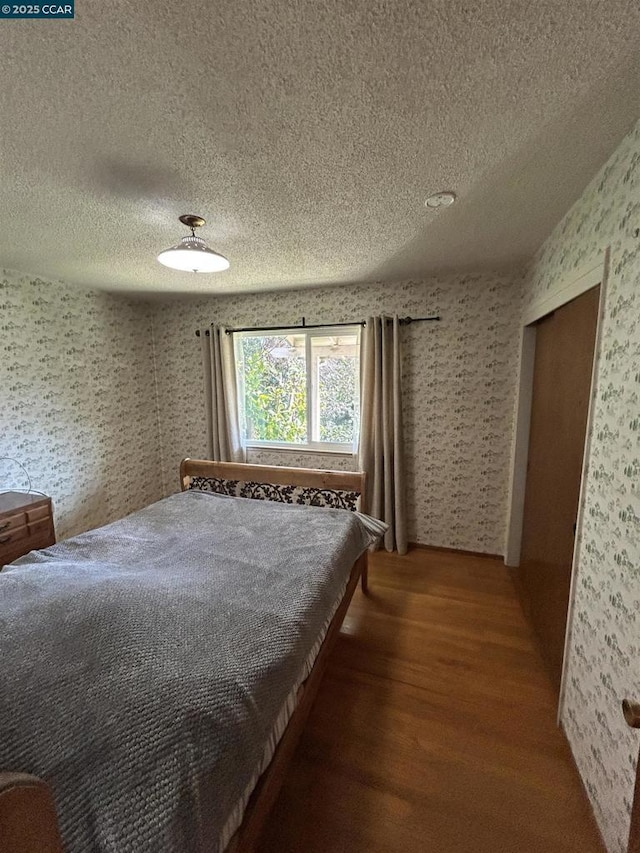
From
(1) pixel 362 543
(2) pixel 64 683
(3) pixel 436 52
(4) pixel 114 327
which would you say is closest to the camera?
(3) pixel 436 52

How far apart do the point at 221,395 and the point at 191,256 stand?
2102mm

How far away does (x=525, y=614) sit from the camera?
226 centimetres

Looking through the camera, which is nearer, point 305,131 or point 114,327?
point 305,131

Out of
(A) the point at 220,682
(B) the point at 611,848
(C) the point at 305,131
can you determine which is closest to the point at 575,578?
(B) the point at 611,848

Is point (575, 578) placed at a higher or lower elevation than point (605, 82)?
lower

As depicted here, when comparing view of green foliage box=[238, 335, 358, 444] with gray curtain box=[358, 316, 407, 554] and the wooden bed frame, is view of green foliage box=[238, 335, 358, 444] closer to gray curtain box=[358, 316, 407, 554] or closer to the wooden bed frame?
gray curtain box=[358, 316, 407, 554]

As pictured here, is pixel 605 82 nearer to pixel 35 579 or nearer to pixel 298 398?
pixel 35 579

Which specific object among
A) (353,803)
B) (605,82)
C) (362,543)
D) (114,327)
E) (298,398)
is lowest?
(353,803)

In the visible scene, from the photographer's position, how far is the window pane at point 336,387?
327 cm

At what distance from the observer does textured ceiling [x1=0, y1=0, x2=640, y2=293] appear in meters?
0.77

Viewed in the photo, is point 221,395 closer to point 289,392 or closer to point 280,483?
point 289,392

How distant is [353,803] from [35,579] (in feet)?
5.08

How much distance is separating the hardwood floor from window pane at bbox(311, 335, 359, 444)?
1651 millimetres

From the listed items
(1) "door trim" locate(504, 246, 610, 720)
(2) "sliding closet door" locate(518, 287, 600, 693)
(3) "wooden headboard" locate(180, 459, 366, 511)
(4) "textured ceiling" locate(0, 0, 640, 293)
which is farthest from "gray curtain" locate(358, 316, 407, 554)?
(4) "textured ceiling" locate(0, 0, 640, 293)
